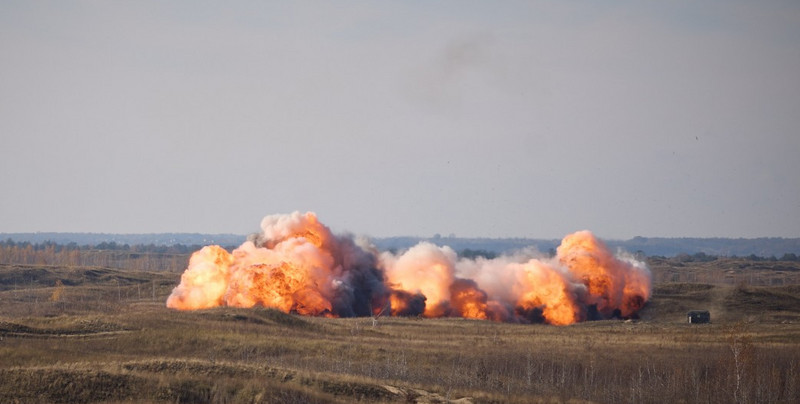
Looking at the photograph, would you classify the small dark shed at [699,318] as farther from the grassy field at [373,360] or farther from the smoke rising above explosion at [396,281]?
the smoke rising above explosion at [396,281]

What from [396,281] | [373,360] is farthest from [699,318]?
[373,360]

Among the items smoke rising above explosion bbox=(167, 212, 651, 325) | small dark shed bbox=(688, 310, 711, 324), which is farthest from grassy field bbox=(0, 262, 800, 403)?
smoke rising above explosion bbox=(167, 212, 651, 325)

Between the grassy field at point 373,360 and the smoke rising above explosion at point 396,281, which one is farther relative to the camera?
the smoke rising above explosion at point 396,281

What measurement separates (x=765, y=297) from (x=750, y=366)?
81.1m

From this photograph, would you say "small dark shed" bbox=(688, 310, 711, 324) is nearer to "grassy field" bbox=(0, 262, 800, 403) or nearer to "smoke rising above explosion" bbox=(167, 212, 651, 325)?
"grassy field" bbox=(0, 262, 800, 403)

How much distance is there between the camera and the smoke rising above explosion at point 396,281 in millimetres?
126562

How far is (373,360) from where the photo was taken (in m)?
81.9

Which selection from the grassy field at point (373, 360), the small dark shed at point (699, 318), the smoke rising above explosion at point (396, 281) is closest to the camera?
the grassy field at point (373, 360)

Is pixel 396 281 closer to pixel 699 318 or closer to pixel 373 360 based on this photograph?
pixel 699 318

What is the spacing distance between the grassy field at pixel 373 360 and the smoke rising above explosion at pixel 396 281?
421 inches

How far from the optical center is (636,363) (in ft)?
268

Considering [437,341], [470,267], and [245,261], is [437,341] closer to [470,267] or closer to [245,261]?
[245,261]

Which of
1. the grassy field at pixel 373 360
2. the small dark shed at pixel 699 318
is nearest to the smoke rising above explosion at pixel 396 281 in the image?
the grassy field at pixel 373 360

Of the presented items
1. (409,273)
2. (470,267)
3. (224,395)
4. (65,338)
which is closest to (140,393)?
(224,395)
